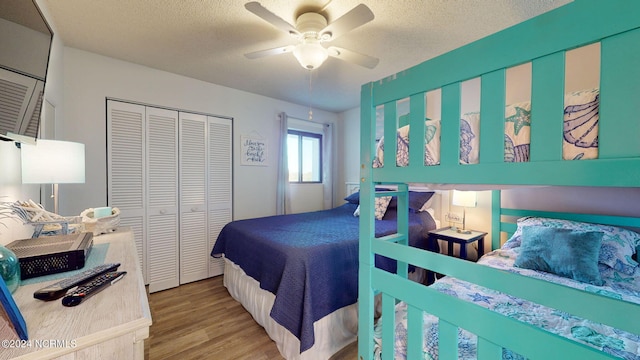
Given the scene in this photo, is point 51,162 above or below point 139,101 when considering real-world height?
below

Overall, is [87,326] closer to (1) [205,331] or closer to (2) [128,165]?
(1) [205,331]

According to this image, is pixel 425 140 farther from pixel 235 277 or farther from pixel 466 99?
pixel 235 277

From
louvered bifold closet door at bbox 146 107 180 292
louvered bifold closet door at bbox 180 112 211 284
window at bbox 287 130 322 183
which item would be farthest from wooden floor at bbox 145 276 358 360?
window at bbox 287 130 322 183

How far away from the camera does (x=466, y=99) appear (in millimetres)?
2471

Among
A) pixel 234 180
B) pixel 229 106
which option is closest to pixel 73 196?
pixel 234 180

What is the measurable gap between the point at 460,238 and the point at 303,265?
1.54 m

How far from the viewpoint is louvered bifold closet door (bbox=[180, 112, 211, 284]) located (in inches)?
109

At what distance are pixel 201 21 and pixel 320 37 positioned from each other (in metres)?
0.93

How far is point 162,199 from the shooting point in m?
2.65

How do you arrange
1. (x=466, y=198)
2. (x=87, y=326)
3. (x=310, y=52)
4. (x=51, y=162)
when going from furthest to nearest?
(x=466, y=198)
(x=310, y=52)
(x=51, y=162)
(x=87, y=326)

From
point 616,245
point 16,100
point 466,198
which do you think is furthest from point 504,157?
point 16,100

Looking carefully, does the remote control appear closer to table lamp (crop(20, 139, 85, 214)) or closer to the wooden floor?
table lamp (crop(20, 139, 85, 214))

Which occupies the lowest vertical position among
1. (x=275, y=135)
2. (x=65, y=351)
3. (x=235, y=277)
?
(x=235, y=277)

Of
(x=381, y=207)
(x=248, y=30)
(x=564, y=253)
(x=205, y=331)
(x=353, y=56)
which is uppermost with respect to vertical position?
(x=248, y=30)
